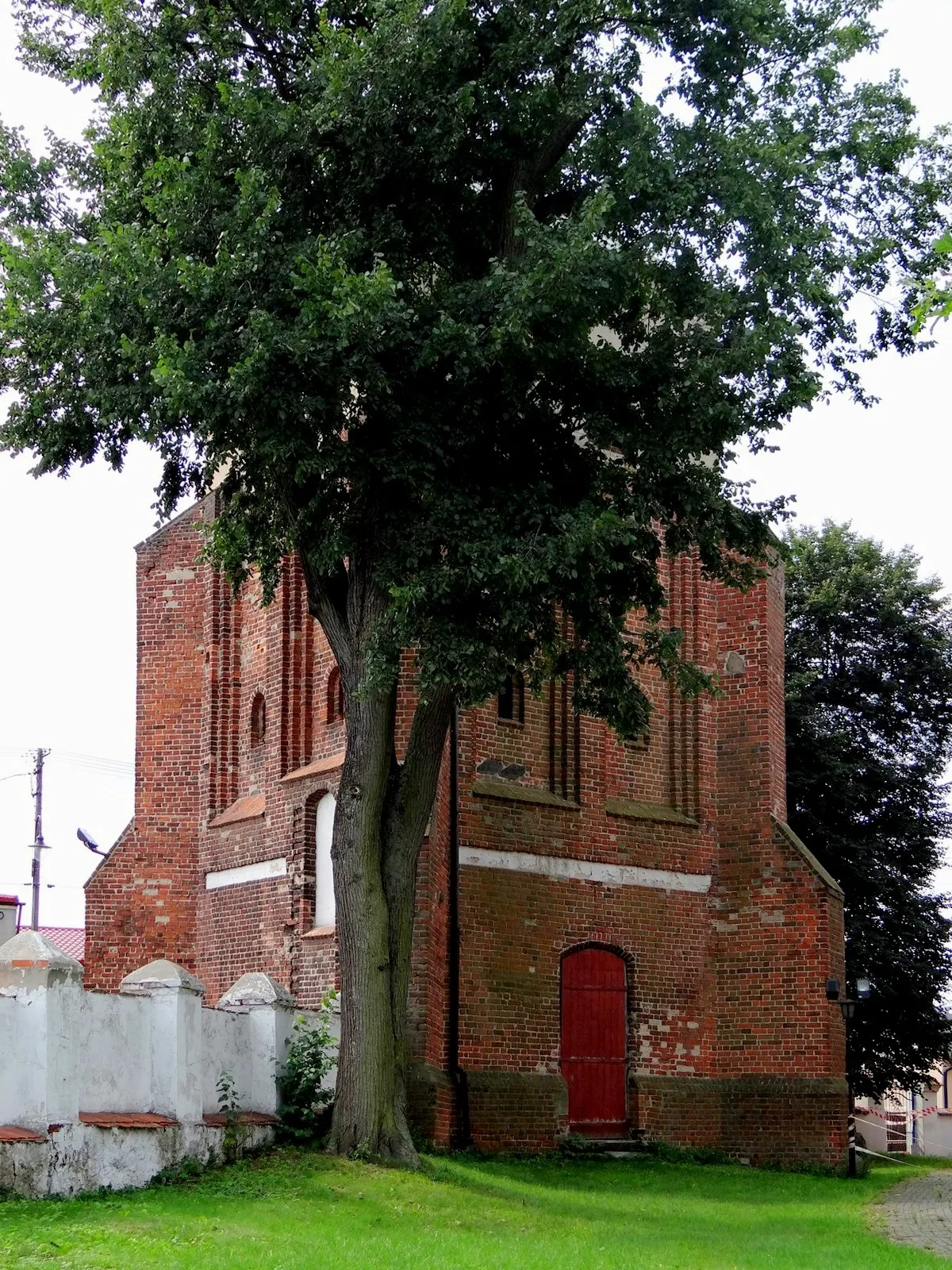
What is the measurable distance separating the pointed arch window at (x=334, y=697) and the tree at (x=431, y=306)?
3833 mm

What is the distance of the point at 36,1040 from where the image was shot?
38.2 feet

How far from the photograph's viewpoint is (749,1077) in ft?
66.5

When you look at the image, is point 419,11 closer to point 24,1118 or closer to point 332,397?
point 332,397

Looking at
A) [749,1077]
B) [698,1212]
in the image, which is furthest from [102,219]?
[749,1077]

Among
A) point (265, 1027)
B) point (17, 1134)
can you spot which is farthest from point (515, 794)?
point (17, 1134)

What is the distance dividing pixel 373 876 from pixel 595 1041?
592 centimetres

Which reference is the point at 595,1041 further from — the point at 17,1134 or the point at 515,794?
the point at 17,1134

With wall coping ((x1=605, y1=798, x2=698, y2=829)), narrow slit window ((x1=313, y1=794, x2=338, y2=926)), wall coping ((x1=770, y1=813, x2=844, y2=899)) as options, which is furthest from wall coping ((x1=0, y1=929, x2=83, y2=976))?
wall coping ((x1=770, y1=813, x2=844, y2=899))

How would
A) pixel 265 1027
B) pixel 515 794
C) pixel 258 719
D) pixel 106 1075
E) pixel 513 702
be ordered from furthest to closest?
pixel 258 719 → pixel 513 702 → pixel 515 794 → pixel 265 1027 → pixel 106 1075

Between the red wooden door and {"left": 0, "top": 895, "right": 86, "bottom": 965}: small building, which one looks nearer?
the red wooden door

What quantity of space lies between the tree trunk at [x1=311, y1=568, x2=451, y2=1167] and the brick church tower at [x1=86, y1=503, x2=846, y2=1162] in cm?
244

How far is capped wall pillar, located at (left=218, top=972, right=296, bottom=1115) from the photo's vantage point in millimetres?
15156

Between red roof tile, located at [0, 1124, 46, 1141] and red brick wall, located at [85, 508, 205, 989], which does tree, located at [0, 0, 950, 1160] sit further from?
red brick wall, located at [85, 508, 205, 989]

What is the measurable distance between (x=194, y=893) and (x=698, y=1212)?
27.7 feet
